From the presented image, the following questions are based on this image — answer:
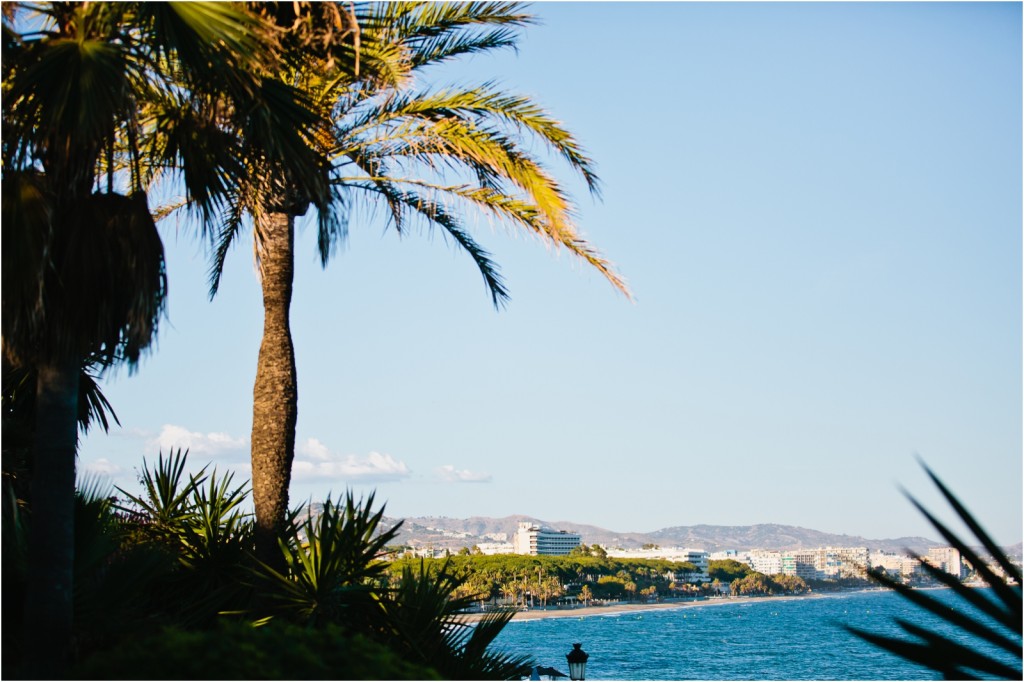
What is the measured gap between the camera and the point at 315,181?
794 centimetres

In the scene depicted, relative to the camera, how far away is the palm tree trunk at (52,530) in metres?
7.01

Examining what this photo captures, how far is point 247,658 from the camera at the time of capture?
5.70 meters

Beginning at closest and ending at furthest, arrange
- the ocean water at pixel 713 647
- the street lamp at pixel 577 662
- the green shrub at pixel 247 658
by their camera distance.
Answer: the green shrub at pixel 247 658 → the street lamp at pixel 577 662 → the ocean water at pixel 713 647

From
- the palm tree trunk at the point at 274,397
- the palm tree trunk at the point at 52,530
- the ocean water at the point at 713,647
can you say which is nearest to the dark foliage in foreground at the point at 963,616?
the palm tree trunk at the point at 52,530

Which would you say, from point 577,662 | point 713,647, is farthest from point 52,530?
point 713,647

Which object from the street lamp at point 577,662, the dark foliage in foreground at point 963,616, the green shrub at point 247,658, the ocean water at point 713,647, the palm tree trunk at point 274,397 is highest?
the palm tree trunk at point 274,397

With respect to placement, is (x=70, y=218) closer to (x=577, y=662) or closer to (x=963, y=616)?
(x=963, y=616)

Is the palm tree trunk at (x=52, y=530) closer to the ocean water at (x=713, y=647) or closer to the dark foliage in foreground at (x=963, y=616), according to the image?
the dark foliage in foreground at (x=963, y=616)

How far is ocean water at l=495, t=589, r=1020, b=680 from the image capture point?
264 ft

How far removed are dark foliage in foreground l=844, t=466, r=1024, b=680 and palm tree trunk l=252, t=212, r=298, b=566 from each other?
650cm

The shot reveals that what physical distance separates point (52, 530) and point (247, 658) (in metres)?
2.32

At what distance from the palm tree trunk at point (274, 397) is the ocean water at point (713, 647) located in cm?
3753

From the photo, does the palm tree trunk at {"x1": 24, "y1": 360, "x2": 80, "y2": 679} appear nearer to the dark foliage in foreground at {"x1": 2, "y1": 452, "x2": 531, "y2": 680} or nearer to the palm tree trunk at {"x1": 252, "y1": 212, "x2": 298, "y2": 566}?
the dark foliage in foreground at {"x1": 2, "y1": 452, "x2": 531, "y2": 680}

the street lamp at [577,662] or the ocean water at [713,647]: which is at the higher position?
the street lamp at [577,662]
